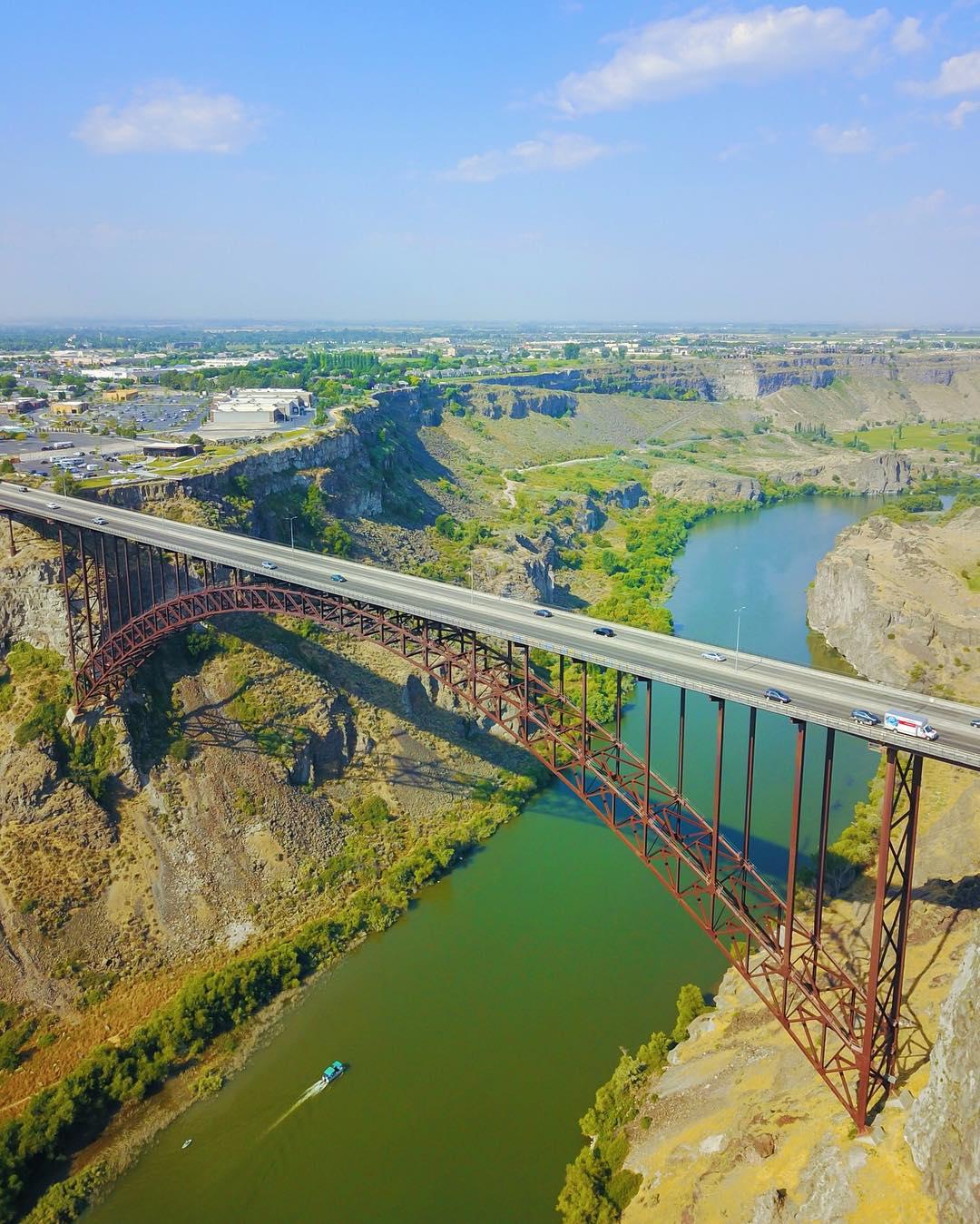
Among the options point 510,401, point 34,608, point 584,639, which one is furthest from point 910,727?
point 510,401

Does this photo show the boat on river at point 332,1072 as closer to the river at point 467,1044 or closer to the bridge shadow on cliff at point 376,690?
the river at point 467,1044

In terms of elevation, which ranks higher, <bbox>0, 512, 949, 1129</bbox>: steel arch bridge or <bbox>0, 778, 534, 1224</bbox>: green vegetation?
<bbox>0, 512, 949, 1129</bbox>: steel arch bridge

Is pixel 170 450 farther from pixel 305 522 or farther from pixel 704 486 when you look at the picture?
pixel 704 486

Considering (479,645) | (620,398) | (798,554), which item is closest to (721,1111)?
(479,645)

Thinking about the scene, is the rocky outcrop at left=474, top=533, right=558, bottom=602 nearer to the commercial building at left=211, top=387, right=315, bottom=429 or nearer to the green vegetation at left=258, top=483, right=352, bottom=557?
the green vegetation at left=258, top=483, right=352, bottom=557

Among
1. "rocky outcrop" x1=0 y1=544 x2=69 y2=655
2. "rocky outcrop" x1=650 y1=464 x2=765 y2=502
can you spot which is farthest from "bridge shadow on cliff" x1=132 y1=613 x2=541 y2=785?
"rocky outcrop" x1=650 y1=464 x2=765 y2=502

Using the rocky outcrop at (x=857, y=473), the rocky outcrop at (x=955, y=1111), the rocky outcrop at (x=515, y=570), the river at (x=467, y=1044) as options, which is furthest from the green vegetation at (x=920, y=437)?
the rocky outcrop at (x=955, y=1111)
